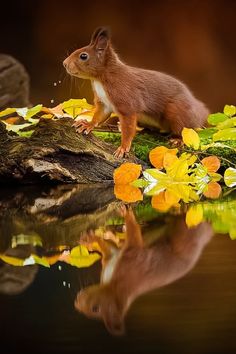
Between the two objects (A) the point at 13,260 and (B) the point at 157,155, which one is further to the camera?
(B) the point at 157,155

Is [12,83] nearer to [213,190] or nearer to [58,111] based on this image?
[58,111]

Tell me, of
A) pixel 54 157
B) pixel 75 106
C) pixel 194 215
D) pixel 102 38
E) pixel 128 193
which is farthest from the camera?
pixel 75 106

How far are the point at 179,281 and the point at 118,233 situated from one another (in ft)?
1.52

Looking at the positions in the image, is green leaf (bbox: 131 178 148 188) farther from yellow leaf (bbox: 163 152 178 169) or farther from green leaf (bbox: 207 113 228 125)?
green leaf (bbox: 207 113 228 125)

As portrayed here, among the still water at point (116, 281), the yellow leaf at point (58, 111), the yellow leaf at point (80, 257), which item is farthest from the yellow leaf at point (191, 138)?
the yellow leaf at point (80, 257)

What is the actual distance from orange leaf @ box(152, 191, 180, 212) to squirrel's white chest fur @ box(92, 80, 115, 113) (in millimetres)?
476

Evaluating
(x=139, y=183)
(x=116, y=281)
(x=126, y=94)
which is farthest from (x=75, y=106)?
(x=116, y=281)

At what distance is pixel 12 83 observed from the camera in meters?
3.85

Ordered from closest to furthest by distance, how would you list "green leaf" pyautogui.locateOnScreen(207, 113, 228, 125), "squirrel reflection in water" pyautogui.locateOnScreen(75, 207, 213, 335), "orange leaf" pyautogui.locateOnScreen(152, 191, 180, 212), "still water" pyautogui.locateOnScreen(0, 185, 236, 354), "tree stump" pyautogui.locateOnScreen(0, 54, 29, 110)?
"still water" pyautogui.locateOnScreen(0, 185, 236, 354)
"squirrel reflection in water" pyautogui.locateOnScreen(75, 207, 213, 335)
"orange leaf" pyautogui.locateOnScreen(152, 191, 180, 212)
"green leaf" pyautogui.locateOnScreen(207, 113, 228, 125)
"tree stump" pyautogui.locateOnScreen(0, 54, 29, 110)

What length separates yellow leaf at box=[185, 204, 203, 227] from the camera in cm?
166

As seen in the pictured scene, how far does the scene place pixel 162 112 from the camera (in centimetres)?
273

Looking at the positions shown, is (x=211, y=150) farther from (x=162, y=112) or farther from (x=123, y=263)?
(x=123, y=263)

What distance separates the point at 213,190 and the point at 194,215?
538mm

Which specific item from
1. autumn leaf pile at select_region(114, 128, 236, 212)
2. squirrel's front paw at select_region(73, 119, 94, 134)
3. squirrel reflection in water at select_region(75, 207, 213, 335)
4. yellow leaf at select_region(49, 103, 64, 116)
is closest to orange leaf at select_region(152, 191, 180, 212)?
autumn leaf pile at select_region(114, 128, 236, 212)
